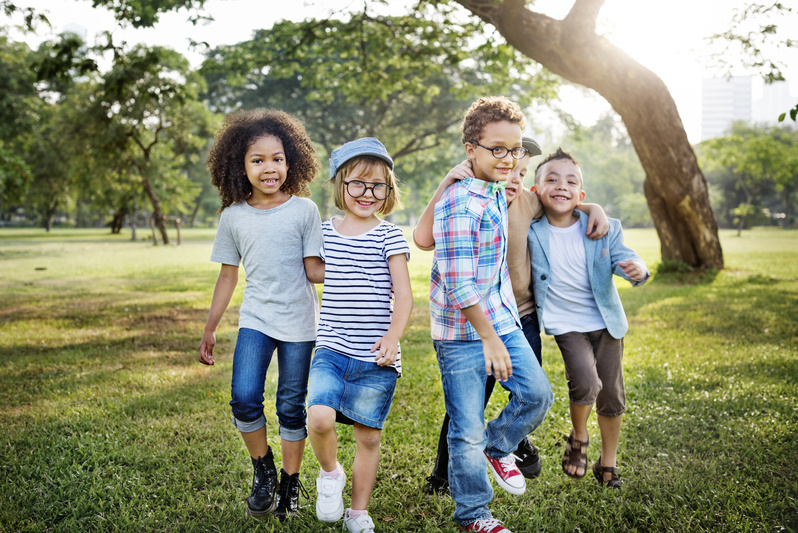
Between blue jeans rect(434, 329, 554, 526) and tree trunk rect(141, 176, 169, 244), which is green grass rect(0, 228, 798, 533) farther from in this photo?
tree trunk rect(141, 176, 169, 244)

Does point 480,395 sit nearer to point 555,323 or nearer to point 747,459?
point 555,323

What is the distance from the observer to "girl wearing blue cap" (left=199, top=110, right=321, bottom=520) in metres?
2.90

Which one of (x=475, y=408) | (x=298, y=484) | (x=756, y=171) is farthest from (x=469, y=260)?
(x=756, y=171)

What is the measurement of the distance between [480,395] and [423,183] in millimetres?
33106

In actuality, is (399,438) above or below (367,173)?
below

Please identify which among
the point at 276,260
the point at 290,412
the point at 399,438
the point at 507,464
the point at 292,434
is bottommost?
the point at 399,438


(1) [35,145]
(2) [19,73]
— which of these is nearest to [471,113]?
(2) [19,73]

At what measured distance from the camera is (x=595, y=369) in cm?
312

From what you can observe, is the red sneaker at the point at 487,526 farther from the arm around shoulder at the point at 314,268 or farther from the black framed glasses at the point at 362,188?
the black framed glasses at the point at 362,188

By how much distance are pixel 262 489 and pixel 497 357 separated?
56.1 inches

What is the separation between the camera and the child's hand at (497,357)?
2533mm

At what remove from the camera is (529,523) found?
2.92 metres

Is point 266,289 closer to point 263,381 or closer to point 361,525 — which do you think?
point 263,381

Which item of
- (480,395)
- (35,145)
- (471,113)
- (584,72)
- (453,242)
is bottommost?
(480,395)
